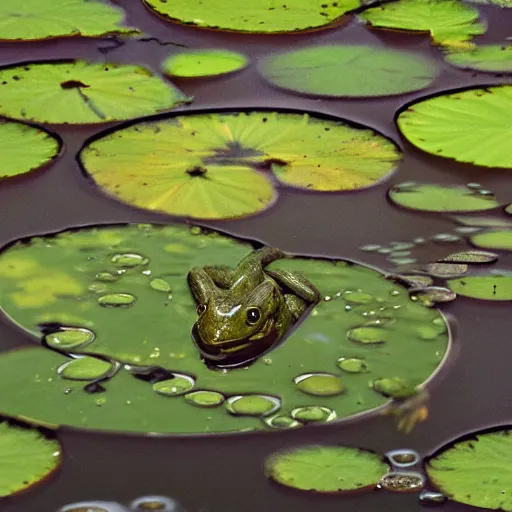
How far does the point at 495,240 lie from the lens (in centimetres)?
542

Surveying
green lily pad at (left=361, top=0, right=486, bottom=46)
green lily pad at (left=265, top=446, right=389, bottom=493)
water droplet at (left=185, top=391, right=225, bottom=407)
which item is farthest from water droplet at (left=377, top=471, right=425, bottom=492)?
green lily pad at (left=361, top=0, right=486, bottom=46)

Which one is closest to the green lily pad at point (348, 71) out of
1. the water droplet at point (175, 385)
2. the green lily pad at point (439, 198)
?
Result: the green lily pad at point (439, 198)

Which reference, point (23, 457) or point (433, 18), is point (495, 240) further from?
point (433, 18)

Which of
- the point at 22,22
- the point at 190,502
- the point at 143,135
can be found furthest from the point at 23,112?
the point at 190,502

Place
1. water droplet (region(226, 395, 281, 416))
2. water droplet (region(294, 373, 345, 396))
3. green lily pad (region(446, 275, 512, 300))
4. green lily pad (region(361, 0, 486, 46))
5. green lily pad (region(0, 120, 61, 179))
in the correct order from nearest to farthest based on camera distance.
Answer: water droplet (region(226, 395, 281, 416)) < water droplet (region(294, 373, 345, 396)) < green lily pad (region(446, 275, 512, 300)) < green lily pad (region(0, 120, 61, 179)) < green lily pad (region(361, 0, 486, 46))

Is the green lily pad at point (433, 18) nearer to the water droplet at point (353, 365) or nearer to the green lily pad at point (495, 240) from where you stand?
the green lily pad at point (495, 240)

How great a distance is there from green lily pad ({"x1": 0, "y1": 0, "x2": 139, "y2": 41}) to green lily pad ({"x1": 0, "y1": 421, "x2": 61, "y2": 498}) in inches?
154

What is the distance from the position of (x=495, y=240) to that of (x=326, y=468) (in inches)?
70.8

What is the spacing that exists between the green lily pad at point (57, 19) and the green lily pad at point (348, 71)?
1133 mm

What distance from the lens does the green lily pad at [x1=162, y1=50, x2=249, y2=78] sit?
7070mm

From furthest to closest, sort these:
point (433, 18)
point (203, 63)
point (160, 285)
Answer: point (433, 18) → point (203, 63) → point (160, 285)

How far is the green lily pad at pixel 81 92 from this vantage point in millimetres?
6449

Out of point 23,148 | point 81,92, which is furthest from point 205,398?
point 81,92

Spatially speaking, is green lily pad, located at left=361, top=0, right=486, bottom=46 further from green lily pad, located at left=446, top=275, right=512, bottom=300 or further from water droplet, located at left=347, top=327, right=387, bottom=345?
water droplet, located at left=347, top=327, right=387, bottom=345
